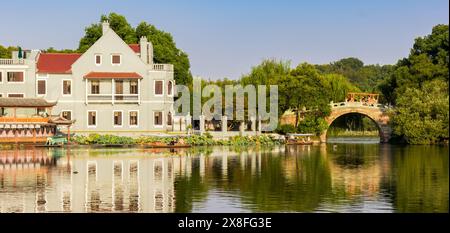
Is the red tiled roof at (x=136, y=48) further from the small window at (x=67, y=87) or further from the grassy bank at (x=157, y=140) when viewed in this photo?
the grassy bank at (x=157, y=140)

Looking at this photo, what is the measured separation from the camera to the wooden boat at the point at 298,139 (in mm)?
56969

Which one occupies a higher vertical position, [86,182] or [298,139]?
[298,139]

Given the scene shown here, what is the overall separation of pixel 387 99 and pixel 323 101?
31.6 ft

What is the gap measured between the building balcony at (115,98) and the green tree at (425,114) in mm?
18947

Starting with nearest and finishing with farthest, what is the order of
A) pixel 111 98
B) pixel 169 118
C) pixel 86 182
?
pixel 86 182, pixel 111 98, pixel 169 118

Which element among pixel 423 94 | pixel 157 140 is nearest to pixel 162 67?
pixel 157 140

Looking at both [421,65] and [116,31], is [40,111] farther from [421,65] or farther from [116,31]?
[421,65]

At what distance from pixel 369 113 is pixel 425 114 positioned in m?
6.63

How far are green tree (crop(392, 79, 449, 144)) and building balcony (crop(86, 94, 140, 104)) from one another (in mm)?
18947

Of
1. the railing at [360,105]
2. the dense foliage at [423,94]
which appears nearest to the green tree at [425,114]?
the dense foliage at [423,94]

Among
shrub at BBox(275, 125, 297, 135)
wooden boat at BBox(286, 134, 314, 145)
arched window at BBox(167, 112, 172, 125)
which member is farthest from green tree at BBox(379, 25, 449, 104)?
arched window at BBox(167, 112, 172, 125)

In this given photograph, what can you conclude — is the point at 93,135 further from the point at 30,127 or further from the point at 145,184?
the point at 145,184

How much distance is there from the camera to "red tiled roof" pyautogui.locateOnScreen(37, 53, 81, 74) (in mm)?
56000

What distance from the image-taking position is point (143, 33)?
6781 cm
